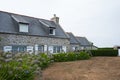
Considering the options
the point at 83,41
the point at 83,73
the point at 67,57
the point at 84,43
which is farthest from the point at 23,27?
the point at 83,41

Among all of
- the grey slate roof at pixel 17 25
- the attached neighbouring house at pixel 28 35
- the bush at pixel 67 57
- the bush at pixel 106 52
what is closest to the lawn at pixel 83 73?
the bush at pixel 67 57

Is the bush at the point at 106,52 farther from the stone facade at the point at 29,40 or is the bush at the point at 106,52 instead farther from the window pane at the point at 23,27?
the window pane at the point at 23,27

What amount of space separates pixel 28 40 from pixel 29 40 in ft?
0.56

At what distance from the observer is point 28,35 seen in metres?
22.2

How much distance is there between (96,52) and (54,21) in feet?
27.2

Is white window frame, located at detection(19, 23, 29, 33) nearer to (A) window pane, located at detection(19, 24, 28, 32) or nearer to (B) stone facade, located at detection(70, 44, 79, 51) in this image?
(A) window pane, located at detection(19, 24, 28, 32)

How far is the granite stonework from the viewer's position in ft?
65.1

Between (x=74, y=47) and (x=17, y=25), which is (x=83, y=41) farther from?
(x=17, y=25)

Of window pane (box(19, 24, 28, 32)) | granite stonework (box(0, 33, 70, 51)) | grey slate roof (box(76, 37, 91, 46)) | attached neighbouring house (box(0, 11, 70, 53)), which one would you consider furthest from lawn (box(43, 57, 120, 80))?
grey slate roof (box(76, 37, 91, 46))

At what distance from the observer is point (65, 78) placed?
379 inches

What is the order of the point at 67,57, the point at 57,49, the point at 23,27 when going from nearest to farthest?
the point at 67,57, the point at 23,27, the point at 57,49

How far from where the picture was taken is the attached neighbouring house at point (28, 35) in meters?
20.2

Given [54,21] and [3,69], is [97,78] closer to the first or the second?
[3,69]

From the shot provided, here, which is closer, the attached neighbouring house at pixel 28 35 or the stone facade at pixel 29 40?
the stone facade at pixel 29 40
